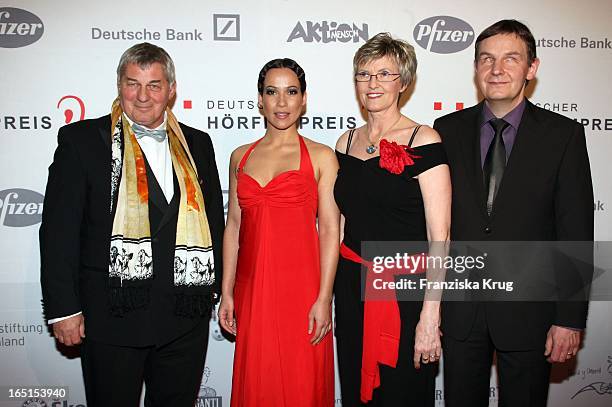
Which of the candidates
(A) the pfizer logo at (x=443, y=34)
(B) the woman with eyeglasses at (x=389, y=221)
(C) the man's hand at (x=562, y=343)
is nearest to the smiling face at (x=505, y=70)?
(B) the woman with eyeglasses at (x=389, y=221)

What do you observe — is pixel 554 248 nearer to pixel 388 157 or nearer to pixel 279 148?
pixel 388 157

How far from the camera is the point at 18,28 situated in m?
3.16

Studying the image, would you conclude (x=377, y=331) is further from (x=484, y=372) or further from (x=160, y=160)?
(x=160, y=160)

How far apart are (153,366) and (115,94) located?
5.48ft

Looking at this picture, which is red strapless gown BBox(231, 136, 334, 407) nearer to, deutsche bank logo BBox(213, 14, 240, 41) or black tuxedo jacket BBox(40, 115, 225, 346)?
black tuxedo jacket BBox(40, 115, 225, 346)

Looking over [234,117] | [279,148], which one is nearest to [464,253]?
[279,148]

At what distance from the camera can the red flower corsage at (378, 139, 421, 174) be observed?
213 cm

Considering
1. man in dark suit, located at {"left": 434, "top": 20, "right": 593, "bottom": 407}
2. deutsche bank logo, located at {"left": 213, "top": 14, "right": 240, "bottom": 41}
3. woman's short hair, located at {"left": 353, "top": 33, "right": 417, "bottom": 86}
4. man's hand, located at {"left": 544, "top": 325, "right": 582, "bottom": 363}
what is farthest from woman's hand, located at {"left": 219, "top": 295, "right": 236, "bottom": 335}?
deutsche bank logo, located at {"left": 213, "top": 14, "right": 240, "bottom": 41}

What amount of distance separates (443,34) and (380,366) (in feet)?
6.96

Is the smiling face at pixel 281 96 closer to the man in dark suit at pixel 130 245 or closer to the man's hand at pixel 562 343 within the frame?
the man in dark suit at pixel 130 245

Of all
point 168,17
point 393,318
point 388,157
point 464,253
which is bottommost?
point 393,318

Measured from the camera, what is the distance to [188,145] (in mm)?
2543

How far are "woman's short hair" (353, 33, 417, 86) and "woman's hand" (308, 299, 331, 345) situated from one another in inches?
41.1

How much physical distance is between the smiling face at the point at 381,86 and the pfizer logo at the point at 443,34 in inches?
46.6
